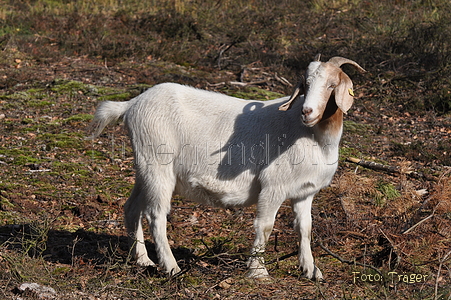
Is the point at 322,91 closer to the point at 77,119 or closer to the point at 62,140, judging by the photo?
the point at 62,140

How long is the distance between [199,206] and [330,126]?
2525 mm

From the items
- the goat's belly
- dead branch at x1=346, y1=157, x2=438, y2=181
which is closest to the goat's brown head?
the goat's belly

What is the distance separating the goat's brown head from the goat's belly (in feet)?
3.26

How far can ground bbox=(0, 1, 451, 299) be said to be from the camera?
4.61m

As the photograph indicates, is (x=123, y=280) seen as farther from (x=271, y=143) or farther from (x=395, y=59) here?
(x=395, y=59)

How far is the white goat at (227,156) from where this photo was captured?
494cm

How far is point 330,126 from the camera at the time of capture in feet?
15.9

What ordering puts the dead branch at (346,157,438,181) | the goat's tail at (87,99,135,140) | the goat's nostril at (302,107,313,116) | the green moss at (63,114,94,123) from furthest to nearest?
the green moss at (63,114,94,123), the dead branch at (346,157,438,181), the goat's tail at (87,99,135,140), the goat's nostril at (302,107,313,116)

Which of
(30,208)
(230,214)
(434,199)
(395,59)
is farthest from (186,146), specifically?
(395,59)

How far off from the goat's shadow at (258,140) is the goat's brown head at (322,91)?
17.6 inches

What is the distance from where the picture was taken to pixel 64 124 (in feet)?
29.1

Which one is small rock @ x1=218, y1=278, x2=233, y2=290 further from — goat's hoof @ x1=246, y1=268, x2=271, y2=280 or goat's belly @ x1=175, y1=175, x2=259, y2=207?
goat's belly @ x1=175, y1=175, x2=259, y2=207

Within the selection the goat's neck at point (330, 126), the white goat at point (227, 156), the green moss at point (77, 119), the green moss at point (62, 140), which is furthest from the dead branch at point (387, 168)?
the green moss at point (77, 119)

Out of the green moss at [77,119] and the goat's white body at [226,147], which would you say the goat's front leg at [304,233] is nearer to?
the goat's white body at [226,147]
